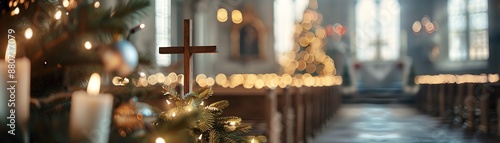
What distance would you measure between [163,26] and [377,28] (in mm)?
12241

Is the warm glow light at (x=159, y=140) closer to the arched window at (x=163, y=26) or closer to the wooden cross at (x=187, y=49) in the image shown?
the wooden cross at (x=187, y=49)

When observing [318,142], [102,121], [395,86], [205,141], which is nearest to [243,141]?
[205,141]

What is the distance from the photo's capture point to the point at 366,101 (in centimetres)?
1983

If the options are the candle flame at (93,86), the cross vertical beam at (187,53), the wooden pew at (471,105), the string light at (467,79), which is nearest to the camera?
the candle flame at (93,86)

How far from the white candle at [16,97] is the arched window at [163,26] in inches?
502

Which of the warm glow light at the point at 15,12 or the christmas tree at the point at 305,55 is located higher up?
the christmas tree at the point at 305,55

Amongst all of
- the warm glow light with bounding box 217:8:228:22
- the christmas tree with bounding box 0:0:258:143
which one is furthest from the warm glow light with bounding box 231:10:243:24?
the christmas tree with bounding box 0:0:258:143

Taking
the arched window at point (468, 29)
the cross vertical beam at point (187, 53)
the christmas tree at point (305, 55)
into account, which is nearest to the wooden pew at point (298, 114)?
the cross vertical beam at point (187, 53)

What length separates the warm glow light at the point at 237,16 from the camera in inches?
741

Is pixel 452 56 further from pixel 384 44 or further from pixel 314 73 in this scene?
pixel 314 73

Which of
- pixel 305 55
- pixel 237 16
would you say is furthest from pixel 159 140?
pixel 305 55

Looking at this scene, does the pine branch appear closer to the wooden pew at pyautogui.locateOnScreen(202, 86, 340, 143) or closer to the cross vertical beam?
the cross vertical beam

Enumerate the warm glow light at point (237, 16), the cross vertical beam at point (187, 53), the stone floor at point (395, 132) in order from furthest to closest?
the warm glow light at point (237, 16)
the stone floor at point (395, 132)
the cross vertical beam at point (187, 53)

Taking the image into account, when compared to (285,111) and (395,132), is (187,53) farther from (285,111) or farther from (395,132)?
(395,132)
